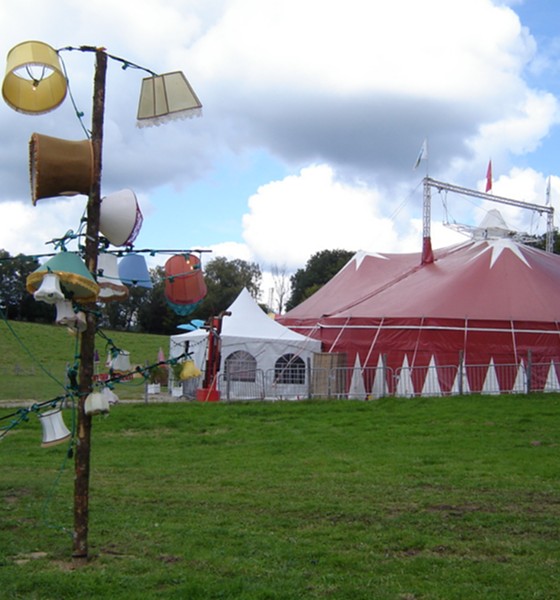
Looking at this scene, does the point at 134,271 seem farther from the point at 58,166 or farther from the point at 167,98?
the point at 167,98

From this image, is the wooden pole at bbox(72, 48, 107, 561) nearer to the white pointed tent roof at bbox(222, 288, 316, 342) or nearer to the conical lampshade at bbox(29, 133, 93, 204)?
the conical lampshade at bbox(29, 133, 93, 204)

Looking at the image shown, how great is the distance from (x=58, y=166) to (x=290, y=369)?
14427 mm

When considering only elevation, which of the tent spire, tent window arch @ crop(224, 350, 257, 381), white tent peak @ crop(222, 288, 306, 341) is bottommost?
tent window arch @ crop(224, 350, 257, 381)

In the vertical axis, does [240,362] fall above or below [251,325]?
below

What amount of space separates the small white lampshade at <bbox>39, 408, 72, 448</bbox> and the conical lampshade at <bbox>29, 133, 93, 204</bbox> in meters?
1.61

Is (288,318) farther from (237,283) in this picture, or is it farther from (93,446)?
(237,283)

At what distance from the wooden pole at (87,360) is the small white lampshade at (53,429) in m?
0.18

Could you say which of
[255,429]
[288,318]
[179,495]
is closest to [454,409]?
[255,429]

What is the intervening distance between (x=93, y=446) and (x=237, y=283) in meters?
45.2

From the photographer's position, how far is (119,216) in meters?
5.62

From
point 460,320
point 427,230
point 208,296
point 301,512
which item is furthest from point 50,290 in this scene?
point 208,296

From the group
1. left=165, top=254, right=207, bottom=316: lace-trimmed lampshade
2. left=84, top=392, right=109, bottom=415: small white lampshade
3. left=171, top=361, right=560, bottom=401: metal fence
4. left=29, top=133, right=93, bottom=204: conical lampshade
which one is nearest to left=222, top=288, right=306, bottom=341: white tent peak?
left=171, top=361, right=560, bottom=401: metal fence

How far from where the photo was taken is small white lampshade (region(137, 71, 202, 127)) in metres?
6.10

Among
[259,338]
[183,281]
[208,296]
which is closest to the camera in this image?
[183,281]
